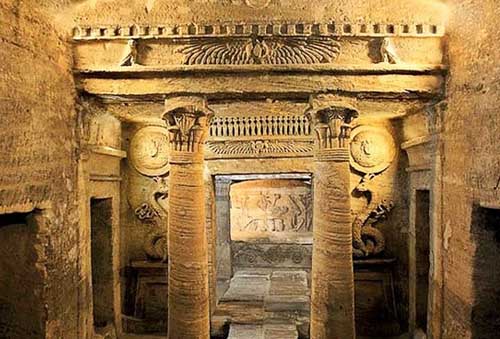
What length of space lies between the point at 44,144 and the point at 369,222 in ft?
16.4

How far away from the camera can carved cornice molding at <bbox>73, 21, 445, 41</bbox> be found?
487 centimetres

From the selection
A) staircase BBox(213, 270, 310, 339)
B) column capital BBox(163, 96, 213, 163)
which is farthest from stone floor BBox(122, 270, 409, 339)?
column capital BBox(163, 96, 213, 163)

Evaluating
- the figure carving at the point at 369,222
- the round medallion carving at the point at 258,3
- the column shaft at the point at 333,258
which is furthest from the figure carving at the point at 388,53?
the figure carving at the point at 369,222

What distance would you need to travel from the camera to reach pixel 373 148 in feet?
23.0

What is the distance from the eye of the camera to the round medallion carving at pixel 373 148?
276 inches

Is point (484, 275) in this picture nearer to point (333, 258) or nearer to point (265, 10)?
point (333, 258)

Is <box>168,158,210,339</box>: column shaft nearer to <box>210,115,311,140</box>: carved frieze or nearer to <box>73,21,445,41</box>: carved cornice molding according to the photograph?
<box>73,21,445,41</box>: carved cornice molding

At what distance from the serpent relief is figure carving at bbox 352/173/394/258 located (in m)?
3.13

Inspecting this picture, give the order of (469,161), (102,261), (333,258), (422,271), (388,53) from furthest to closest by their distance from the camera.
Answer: (102,261) → (422,271) → (333,258) → (388,53) → (469,161)

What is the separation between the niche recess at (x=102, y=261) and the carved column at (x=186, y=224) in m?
1.97

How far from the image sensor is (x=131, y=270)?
741 cm

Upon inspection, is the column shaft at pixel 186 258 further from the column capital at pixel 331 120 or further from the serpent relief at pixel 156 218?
the serpent relief at pixel 156 218

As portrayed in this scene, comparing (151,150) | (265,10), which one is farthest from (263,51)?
(151,150)

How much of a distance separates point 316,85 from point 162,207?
362 centimetres
